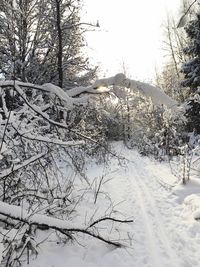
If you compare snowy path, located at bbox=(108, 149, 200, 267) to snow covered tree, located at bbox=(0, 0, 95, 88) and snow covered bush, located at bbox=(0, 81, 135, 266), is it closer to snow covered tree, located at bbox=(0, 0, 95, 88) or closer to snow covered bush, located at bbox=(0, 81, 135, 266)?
snow covered bush, located at bbox=(0, 81, 135, 266)

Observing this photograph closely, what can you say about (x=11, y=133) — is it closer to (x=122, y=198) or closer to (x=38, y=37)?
(x=122, y=198)

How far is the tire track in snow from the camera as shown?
5461mm

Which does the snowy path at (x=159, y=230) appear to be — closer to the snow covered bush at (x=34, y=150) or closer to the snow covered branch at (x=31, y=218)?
the snow covered bush at (x=34, y=150)

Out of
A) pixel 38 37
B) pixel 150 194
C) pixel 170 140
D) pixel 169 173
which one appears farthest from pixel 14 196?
pixel 170 140

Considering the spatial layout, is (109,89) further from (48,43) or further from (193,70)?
(193,70)

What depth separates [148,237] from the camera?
643cm

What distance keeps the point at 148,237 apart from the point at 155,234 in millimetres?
210

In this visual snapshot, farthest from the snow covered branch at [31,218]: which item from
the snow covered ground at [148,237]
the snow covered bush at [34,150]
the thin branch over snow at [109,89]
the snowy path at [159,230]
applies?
the thin branch over snow at [109,89]

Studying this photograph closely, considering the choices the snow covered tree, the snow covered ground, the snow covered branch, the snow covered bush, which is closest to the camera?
the snow covered branch

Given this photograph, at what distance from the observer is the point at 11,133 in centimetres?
530

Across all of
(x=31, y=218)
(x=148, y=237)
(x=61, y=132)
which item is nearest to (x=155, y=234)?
(x=148, y=237)

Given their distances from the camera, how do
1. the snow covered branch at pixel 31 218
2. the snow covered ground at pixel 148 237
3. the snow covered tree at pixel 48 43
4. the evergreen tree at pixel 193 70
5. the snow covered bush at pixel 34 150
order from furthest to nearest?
1. the evergreen tree at pixel 193 70
2. the snow covered tree at pixel 48 43
3. the snow covered ground at pixel 148 237
4. the snow covered bush at pixel 34 150
5. the snow covered branch at pixel 31 218

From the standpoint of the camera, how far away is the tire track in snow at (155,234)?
17.9ft

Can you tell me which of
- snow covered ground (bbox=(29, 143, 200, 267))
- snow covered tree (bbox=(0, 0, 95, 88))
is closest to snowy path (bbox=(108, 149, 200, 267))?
snow covered ground (bbox=(29, 143, 200, 267))
